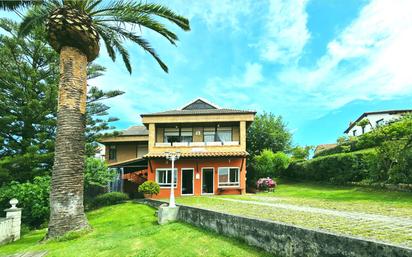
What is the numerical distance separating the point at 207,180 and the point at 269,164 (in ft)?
23.6

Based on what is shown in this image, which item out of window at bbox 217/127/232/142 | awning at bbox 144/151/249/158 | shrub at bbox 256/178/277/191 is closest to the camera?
shrub at bbox 256/178/277/191

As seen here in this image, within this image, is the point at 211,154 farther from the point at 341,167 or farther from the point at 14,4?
the point at 14,4

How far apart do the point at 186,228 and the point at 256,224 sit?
4.01m

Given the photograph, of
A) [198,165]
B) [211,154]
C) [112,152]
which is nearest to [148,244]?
[211,154]

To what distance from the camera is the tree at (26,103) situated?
2016cm

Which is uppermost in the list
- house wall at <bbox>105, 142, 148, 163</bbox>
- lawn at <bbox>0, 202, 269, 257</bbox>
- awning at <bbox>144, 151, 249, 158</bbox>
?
house wall at <bbox>105, 142, 148, 163</bbox>

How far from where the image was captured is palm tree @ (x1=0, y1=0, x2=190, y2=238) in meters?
11.0

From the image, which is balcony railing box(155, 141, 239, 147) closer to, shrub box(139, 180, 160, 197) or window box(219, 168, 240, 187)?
window box(219, 168, 240, 187)

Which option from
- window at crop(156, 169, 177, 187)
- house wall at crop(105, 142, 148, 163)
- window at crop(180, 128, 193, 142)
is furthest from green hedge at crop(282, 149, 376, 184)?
house wall at crop(105, 142, 148, 163)

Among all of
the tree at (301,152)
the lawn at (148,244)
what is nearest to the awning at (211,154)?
the lawn at (148,244)

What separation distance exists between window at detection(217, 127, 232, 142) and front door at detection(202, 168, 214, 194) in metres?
3.30

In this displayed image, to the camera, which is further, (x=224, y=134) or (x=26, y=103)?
(x=224, y=134)

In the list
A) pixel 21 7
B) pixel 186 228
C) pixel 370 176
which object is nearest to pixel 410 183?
pixel 370 176

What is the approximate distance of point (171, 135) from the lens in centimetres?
2731
